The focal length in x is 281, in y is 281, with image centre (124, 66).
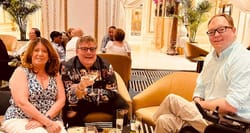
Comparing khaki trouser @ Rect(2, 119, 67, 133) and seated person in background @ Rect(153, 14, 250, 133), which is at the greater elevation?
seated person in background @ Rect(153, 14, 250, 133)

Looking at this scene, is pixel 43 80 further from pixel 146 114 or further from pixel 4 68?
pixel 4 68

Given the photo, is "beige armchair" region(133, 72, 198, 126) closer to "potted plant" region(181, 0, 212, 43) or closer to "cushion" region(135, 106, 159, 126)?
"cushion" region(135, 106, 159, 126)

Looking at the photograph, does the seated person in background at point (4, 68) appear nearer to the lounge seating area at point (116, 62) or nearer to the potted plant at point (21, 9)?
the lounge seating area at point (116, 62)

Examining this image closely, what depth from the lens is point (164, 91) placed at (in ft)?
9.89


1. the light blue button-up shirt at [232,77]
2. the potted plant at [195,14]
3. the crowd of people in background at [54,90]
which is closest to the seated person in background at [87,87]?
the crowd of people in background at [54,90]

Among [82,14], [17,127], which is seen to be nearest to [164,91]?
[17,127]

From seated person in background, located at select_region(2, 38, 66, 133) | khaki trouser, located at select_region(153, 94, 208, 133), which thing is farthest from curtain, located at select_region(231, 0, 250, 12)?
seated person in background, located at select_region(2, 38, 66, 133)

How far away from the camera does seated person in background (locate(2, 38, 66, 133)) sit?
2170mm

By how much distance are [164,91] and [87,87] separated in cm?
84

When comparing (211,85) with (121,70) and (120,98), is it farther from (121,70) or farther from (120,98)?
(121,70)

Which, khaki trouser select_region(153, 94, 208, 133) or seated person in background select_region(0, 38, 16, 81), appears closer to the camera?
khaki trouser select_region(153, 94, 208, 133)

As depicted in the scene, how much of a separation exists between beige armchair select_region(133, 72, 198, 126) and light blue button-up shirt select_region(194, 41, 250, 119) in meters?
0.69

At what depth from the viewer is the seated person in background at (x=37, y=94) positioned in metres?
2.17

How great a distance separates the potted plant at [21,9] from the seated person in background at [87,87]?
4.77 m
